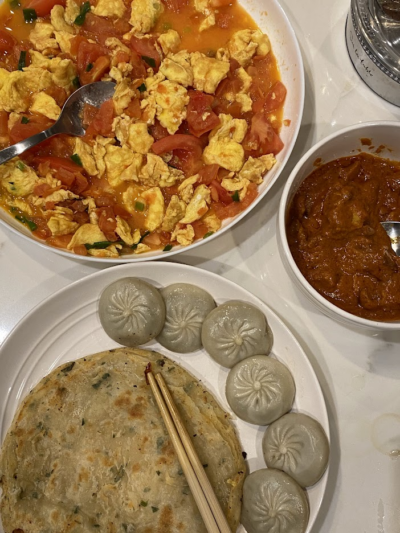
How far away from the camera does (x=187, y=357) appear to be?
8.79ft

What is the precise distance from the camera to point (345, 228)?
248cm

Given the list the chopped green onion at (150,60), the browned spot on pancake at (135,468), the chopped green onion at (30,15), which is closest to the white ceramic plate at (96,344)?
the browned spot on pancake at (135,468)

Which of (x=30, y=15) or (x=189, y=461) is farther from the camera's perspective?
(x=30, y=15)

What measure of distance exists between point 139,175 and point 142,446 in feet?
4.72

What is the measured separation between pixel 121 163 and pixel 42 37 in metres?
0.86

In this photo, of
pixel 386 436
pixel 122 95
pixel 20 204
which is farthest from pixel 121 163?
pixel 386 436

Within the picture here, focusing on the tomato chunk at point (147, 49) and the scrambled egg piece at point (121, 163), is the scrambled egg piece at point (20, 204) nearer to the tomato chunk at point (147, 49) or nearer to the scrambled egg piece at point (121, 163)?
the scrambled egg piece at point (121, 163)

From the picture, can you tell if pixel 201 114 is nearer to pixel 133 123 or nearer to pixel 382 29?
pixel 133 123

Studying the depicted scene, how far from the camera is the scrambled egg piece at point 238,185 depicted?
2.60 metres

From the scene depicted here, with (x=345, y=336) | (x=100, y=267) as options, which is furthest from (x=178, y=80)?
(x=345, y=336)

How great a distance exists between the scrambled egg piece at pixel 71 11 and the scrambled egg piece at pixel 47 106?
49cm

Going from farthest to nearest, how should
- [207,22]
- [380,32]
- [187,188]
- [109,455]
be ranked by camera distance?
[207,22]
[187,188]
[380,32]
[109,455]

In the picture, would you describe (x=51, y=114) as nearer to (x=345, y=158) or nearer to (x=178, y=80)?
(x=178, y=80)

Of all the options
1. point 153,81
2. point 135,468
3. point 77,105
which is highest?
point 153,81
